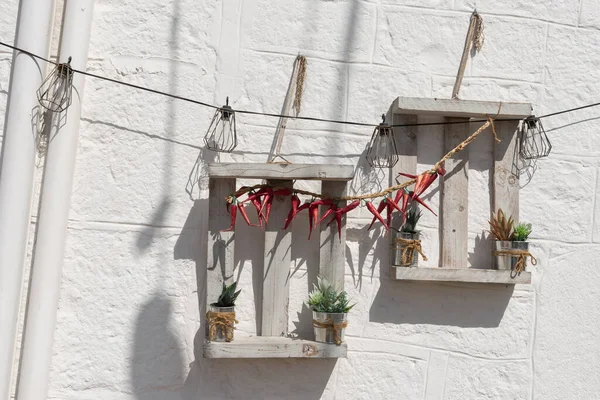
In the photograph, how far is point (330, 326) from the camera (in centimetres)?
214

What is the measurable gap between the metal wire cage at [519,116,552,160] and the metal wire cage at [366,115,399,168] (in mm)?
524

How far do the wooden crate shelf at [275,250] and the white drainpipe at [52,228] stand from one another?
53 cm

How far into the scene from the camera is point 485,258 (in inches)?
93.4

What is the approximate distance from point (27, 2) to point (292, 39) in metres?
0.98

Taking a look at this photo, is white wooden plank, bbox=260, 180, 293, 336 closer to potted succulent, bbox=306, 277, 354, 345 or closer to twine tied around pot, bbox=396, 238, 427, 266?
potted succulent, bbox=306, 277, 354, 345

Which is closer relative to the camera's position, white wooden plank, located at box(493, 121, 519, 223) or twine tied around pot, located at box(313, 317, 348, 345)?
twine tied around pot, located at box(313, 317, 348, 345)

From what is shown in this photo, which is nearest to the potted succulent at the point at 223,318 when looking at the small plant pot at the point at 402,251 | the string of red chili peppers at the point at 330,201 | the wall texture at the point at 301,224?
the wall texture at the point at 301,224

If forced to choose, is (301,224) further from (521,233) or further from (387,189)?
(521,233)

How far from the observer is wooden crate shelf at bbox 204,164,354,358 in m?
2.13

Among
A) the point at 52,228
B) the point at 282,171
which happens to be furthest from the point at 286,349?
the point at 52,228

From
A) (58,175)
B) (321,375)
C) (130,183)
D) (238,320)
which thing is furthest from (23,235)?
(321,375)

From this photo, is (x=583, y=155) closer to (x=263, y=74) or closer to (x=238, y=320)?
(x=263, y=74)

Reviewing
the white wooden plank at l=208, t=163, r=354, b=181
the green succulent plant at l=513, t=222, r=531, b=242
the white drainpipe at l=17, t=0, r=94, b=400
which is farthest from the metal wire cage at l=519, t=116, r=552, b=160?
the white drainpipe at l=17, t=0, r=94, b=400

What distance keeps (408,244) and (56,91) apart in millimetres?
1412
